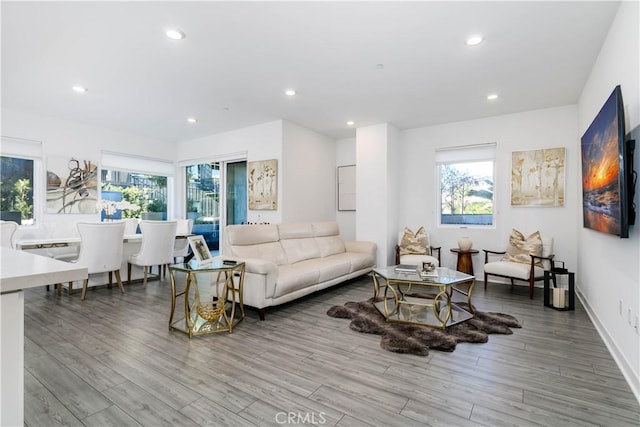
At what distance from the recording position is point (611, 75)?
2660 mm

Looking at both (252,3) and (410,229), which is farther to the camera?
(410,229)

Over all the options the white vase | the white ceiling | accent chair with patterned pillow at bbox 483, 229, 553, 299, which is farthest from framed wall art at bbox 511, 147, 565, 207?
the white vase

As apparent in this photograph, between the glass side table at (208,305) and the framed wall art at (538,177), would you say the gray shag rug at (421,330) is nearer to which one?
the glass side table at (208,305)

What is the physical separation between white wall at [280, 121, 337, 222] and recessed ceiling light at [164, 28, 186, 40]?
2.69m

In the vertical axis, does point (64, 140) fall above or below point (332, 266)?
above

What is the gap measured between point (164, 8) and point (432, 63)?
2.55 metres

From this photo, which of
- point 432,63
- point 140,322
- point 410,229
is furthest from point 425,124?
point 140,322

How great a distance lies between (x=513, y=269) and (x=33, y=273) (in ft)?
15.9

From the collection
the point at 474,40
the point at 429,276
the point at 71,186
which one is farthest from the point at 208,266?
the point at 71,186

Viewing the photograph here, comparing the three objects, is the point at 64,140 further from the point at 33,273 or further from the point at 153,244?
the point at 33,273

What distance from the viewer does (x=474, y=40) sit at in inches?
112

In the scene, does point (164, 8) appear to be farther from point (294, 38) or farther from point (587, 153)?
point (587, 153)

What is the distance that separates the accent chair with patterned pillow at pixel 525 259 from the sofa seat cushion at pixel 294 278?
2598 millimetres

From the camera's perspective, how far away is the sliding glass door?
639 centimetres
